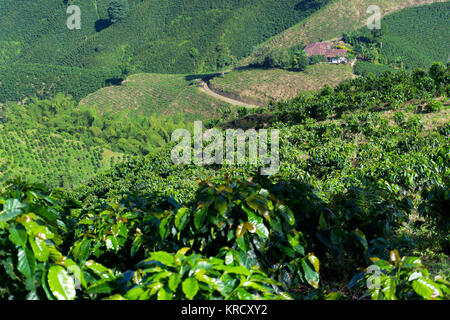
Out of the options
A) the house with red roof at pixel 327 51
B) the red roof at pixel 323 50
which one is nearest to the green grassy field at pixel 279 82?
the house with red roof at pixel 327 51

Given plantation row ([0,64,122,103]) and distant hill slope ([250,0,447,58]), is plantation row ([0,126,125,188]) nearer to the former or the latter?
plantation row ([0,64,122,103])

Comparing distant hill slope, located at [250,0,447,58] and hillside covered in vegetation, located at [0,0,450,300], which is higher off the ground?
distant hill slope, located at [250,0,447,58]

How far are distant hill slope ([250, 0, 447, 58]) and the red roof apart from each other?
429 centimetres

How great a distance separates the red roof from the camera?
57475 millimetres

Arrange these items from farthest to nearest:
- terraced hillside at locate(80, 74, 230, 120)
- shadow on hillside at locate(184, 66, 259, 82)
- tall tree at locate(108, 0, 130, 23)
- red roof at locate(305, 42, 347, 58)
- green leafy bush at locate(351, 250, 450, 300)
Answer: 1. tall tree at locate(108, 0, 130, 23)
2. shadow on hillside at locate(184, 66, 259, 82)
3. red roof at locate(305, 42, 347, 58)
4. terraced hillside at locate(80, 74, 230, 120)
5. green leafy bush at locate(351, 250, 450, 300)

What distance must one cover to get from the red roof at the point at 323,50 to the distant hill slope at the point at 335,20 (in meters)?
4.29

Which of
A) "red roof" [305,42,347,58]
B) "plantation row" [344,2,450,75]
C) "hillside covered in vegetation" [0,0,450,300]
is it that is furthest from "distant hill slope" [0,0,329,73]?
"plantation row" [344,2,450,75]

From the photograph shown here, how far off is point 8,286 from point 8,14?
11891 centimetres

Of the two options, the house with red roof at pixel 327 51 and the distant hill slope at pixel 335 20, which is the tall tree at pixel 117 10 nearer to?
the distant hill slope at pixel 335 20

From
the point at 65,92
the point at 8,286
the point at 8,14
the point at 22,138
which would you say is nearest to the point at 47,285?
the point at 8,286

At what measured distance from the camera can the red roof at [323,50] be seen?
57475 millimetres

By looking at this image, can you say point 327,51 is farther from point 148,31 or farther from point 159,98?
point 148,31
